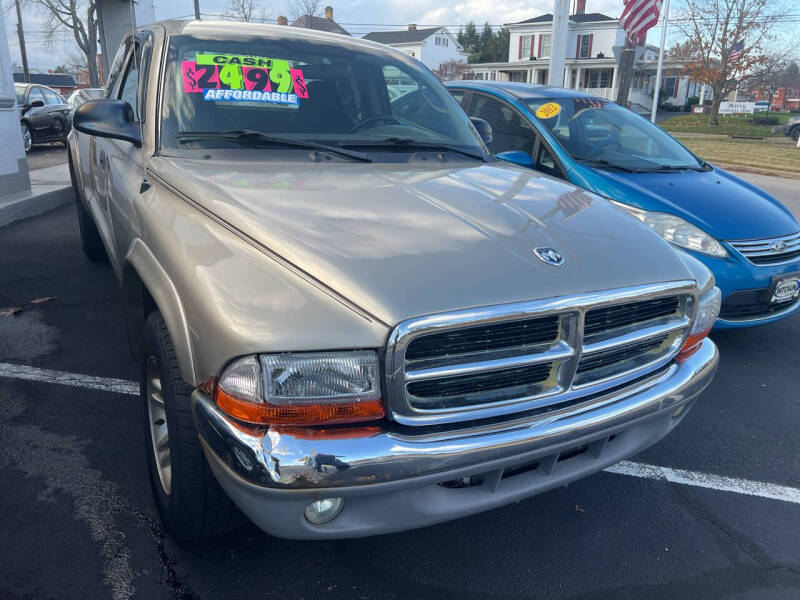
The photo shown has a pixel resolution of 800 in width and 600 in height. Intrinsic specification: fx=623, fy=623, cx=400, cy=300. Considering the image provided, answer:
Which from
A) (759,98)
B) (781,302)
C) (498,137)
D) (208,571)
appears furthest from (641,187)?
(759,98)

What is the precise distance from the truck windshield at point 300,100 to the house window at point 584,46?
53.3 meters

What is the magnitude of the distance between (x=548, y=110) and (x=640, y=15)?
912 centimetres

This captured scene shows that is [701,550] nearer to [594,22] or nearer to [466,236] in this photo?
[466,236]

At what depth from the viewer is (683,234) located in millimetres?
4164

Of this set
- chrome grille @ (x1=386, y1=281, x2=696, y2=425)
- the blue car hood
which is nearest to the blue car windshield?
the blue car hood

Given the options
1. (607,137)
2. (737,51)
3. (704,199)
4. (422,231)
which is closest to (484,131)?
(704,199)

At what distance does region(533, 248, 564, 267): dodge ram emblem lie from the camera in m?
1.99

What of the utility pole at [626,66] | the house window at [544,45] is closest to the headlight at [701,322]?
the utility pole at [626,66]

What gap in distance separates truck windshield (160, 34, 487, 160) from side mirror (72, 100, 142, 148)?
19 centimetres

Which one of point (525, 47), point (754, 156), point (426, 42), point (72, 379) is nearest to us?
point (72, 379)

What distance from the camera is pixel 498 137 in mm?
5730

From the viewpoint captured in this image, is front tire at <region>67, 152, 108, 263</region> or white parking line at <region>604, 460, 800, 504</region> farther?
front tire at <region>67, 152, 108, 263</region>

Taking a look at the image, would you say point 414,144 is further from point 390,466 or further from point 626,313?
point 390,466

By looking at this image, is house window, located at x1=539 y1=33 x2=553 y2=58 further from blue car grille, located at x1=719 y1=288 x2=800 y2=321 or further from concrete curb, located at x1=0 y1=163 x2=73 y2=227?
blue car grille, located at x1=719 y1=288 x2=800 y2=321
